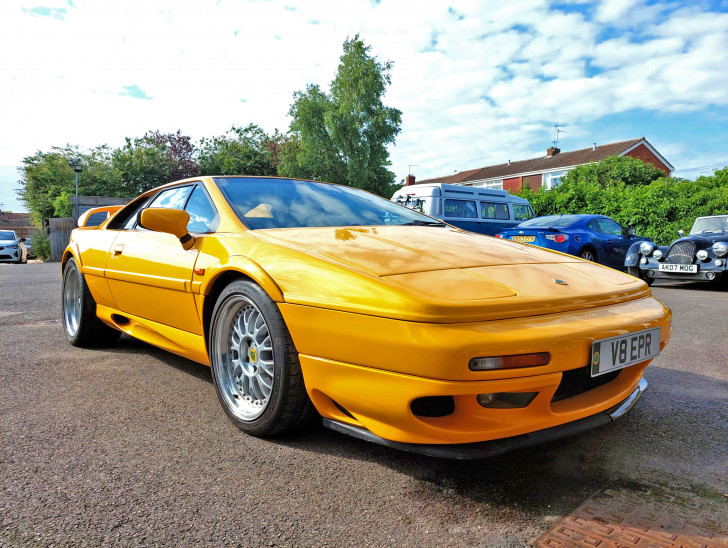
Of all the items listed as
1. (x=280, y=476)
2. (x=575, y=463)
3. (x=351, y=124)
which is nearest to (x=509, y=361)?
(x=575, y=463)

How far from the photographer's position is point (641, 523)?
1640 millimetres

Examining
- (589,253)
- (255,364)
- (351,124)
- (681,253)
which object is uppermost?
(351,124)

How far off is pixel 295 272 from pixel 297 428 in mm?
661

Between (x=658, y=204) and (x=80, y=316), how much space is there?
50.7ft

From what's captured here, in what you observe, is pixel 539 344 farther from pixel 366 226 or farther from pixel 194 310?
pixel 194 310

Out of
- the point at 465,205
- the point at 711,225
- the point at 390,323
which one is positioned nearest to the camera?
the point at 390,323

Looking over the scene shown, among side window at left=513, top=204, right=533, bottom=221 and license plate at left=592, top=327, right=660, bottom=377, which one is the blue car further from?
license plate at left=592, top=327, right=660, bottom=377

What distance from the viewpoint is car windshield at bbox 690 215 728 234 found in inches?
371

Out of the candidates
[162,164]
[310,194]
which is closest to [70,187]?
[162,164]

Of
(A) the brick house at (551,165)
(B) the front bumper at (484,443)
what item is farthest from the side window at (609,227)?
(A) the brick house at (551,165)

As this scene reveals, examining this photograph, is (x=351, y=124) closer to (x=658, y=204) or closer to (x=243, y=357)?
(x=658, y=204)

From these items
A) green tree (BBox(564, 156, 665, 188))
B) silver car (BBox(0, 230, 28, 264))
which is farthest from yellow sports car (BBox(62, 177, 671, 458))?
green tree (BBox(564, 156, 665, 188))

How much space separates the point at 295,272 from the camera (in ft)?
6.95

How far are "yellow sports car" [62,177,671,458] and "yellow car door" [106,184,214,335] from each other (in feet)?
0.05
